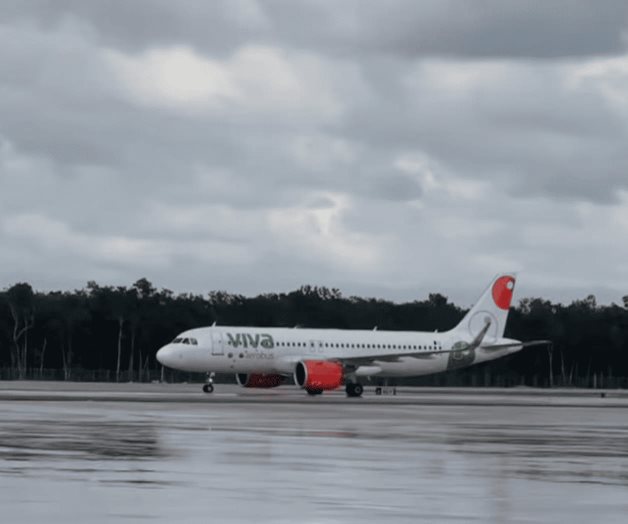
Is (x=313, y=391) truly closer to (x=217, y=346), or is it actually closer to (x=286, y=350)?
(x=286, y=350)

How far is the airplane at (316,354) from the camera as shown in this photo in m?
86.1

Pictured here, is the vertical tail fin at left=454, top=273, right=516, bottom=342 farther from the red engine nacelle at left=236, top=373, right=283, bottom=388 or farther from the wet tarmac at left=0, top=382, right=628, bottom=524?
the wet tarmac at left=0, top=382, right=628, bottom=524

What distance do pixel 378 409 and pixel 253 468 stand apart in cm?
3525

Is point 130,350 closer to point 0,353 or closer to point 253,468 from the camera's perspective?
point 0,353

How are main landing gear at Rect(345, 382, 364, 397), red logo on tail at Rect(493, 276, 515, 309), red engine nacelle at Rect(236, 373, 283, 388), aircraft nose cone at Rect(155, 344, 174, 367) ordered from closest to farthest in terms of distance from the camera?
main landing gear at Rect(345, 382, 364, 397) → aircraft nose cone at Rect(155, 344, 174, 367) → red engine nacelle at Rect(236, 373, 283, 388) → red logo on tail at Rect(493, 276, 515, 309)

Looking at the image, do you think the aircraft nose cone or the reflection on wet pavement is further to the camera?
the aircraft nose cone

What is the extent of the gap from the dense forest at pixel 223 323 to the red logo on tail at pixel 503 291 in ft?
105

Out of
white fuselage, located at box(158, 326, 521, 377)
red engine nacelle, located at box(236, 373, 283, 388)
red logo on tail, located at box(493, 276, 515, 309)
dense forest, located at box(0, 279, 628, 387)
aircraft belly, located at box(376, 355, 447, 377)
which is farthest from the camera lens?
dense forest, located at box(0, 279, 628, 387)

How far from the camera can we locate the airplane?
86.1 meters

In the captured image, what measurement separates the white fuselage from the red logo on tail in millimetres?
10022

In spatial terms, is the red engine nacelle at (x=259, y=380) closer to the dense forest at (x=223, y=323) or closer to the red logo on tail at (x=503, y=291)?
the red logo on tail at (x=503, y=291)

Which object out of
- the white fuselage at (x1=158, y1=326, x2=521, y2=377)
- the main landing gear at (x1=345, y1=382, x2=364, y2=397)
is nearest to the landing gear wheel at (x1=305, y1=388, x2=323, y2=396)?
the main landing gear at (x1=345, y1=382, x2=364, y2=397)

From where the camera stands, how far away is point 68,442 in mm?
30891

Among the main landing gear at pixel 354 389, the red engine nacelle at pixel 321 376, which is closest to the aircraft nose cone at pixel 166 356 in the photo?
the red engine nacelle at pixel 321 376
